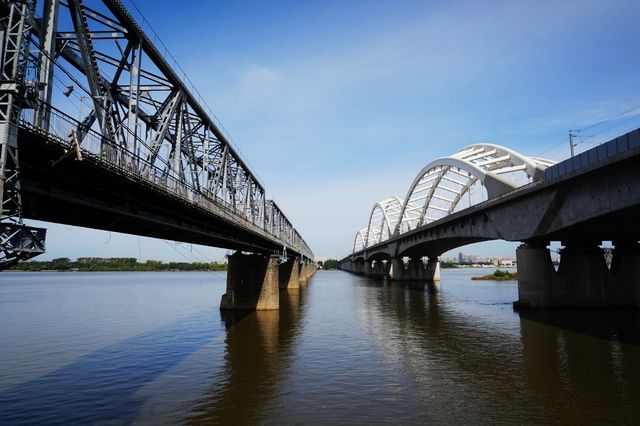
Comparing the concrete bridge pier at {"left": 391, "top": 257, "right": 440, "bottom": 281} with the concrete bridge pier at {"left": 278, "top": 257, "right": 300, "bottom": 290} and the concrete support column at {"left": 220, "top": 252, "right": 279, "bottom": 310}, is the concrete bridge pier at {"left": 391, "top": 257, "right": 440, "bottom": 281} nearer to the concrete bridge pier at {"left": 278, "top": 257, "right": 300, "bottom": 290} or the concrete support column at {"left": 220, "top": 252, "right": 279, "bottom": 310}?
the concrete bridge pier at {"left": 278, "top": 257, "right": 300, "bottom": 290}

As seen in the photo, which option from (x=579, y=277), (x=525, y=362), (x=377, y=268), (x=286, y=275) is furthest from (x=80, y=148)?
(x=377, y=268)

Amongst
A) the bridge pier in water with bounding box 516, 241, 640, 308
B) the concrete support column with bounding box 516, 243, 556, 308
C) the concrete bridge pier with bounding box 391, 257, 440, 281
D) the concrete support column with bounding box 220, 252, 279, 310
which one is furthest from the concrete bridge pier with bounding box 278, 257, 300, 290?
the concrete support column with bounding box 516, 243, 556, 308

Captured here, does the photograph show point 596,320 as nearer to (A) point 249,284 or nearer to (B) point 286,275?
(A) point 249,284

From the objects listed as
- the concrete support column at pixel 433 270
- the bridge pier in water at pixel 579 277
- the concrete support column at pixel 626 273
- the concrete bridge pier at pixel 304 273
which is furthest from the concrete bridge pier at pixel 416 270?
the bridge pier in water at pixel 579 277

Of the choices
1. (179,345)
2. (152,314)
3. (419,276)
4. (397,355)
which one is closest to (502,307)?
(397,355)

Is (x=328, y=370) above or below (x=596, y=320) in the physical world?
below

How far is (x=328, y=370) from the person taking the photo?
19.3 metres

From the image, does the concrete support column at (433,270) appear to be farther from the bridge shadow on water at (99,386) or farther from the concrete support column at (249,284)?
the bridge shadow on water at (99,386)

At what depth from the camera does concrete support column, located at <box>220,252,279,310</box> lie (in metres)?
42.6

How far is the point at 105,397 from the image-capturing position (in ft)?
52.2

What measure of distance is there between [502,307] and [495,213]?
387 inches

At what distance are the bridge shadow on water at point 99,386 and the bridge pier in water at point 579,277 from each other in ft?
92.8

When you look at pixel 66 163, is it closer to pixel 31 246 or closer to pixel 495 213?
pixel 31 246

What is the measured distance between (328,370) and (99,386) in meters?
10.1
